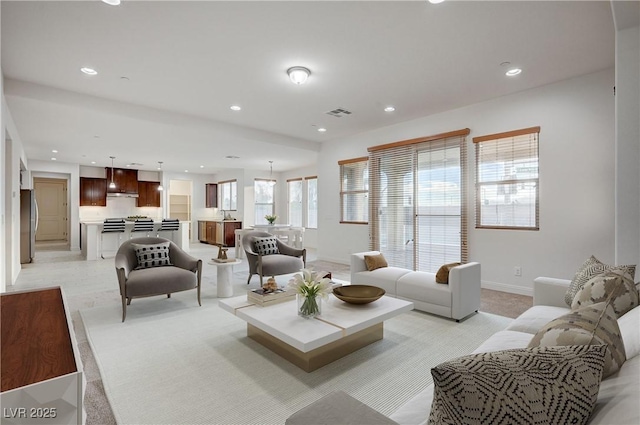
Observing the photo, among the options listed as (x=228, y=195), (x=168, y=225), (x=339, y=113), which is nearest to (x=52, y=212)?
(x=168, y=225)

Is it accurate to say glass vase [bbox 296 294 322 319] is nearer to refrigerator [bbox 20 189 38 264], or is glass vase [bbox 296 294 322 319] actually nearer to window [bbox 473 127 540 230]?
window [bbox 473 127 540 230]

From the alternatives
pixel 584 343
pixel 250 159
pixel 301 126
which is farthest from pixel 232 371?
pixel 250 159

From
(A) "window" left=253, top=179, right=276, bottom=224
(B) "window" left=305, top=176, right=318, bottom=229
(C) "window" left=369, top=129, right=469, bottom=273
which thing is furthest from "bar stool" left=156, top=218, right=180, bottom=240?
(C) "window" left=369, top=129, right=469, bottom=273

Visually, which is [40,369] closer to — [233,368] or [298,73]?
[233,368]

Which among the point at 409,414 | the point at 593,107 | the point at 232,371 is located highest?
the point at 593,107

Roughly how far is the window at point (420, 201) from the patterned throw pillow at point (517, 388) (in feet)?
14.4

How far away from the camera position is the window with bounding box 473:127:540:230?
4.27 m

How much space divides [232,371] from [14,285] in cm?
486

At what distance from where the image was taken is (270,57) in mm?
3305

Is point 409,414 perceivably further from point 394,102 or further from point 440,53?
point 394,102

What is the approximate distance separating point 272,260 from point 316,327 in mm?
2430

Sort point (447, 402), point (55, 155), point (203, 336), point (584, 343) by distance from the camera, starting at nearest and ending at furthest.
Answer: point (447, 402) → point (584, 343) → point (203, 336) → point (55, 155)

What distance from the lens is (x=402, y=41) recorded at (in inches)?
118

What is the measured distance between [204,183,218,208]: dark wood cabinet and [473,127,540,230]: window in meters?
9.72
